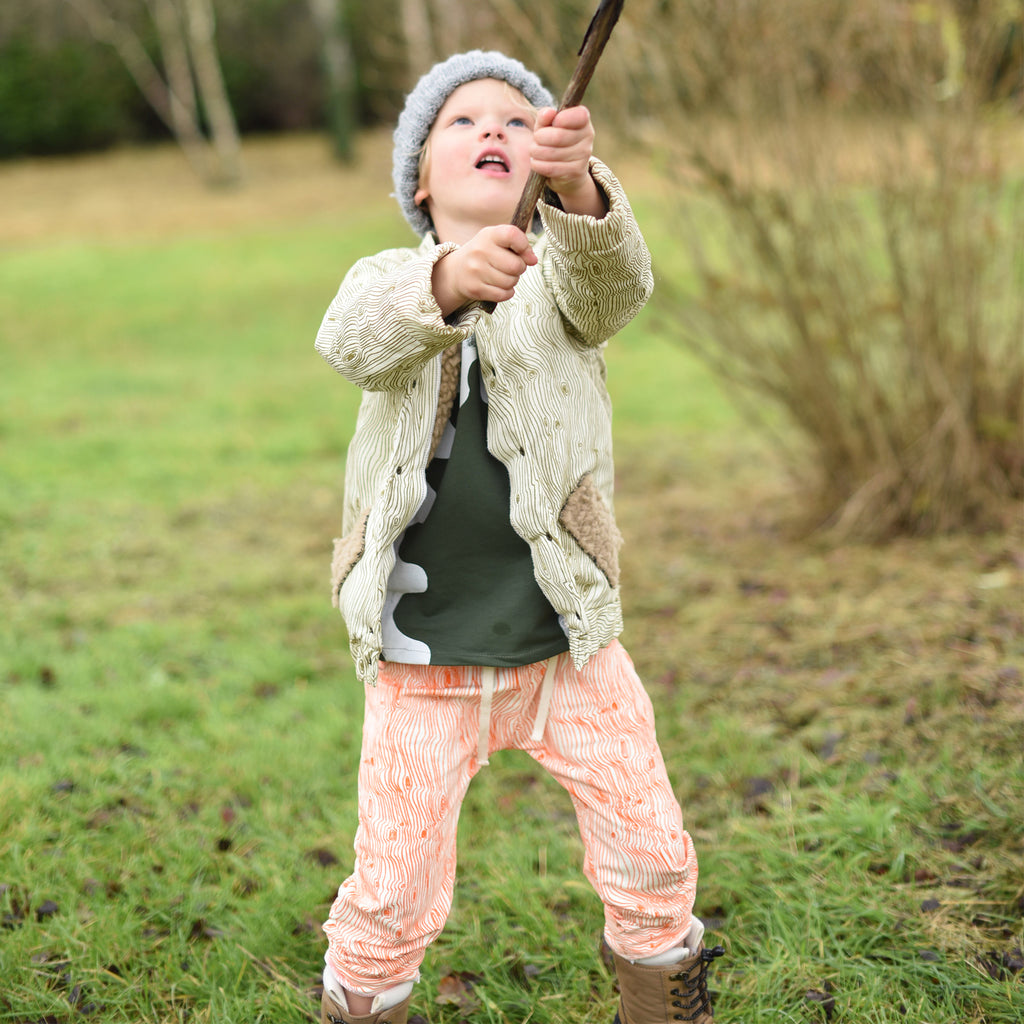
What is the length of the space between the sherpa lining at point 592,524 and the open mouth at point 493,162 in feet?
1.83

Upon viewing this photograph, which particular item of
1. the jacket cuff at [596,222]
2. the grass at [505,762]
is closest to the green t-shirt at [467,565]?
the jacket cuff at [596,222]

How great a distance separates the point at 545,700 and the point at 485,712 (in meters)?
0.11

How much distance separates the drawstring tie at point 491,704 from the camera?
1.87 metres

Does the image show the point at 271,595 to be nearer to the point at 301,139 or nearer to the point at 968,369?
the point at 968,369

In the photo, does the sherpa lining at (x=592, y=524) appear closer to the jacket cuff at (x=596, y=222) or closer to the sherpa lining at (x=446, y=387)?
the sherpa lining at (x=446, y=387)

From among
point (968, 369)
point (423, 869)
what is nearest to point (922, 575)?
point (968, 369)

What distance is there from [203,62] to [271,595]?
21.3 meters

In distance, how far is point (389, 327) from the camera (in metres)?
1.61

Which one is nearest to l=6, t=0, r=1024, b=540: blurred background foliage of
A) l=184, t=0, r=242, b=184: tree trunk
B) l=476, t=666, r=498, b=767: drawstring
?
l=476, t=666, r=498, b=767: drawstring

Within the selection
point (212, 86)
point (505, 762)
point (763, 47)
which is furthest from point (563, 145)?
point (212, 86)

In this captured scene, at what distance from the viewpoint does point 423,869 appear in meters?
1.86

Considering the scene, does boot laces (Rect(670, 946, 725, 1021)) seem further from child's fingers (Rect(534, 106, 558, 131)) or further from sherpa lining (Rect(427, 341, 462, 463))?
child's fingers (Rect(534, 106, 558, 131))

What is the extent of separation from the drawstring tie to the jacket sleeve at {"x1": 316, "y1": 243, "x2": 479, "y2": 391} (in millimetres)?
546

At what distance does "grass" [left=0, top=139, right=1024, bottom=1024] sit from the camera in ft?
7.63
